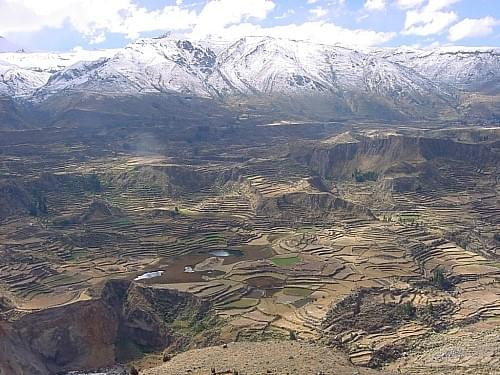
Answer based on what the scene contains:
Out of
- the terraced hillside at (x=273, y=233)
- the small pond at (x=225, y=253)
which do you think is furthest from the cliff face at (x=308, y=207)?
the small pond at (x=225, y=253)

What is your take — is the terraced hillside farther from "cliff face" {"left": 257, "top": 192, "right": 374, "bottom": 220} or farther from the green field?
the green field

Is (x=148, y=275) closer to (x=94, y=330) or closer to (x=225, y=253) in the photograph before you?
(x=225, y=253)

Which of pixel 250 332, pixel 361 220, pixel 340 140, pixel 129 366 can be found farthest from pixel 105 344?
pixel 340 140

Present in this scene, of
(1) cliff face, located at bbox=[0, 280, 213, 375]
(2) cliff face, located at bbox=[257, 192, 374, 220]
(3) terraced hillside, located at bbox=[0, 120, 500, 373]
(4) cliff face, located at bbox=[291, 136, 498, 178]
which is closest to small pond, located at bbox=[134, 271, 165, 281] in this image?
(3) terraced hillside, located at bbox=[0, 120, 500, 373]

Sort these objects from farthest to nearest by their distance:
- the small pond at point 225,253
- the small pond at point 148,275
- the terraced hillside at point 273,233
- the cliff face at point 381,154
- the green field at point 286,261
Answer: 1. the cliff face at point 381,154
2. the small pond at point 225,253
3. the green field at point 286,261
4. the small pond at point 148,275
5. the terraced hillside at point 273,233

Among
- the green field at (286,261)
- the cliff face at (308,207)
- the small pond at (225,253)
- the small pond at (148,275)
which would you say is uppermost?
the cliff face at (308,207)

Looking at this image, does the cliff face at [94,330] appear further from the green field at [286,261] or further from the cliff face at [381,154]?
the cliff face at [381,154]

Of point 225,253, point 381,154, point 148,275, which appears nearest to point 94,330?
point 148,275
